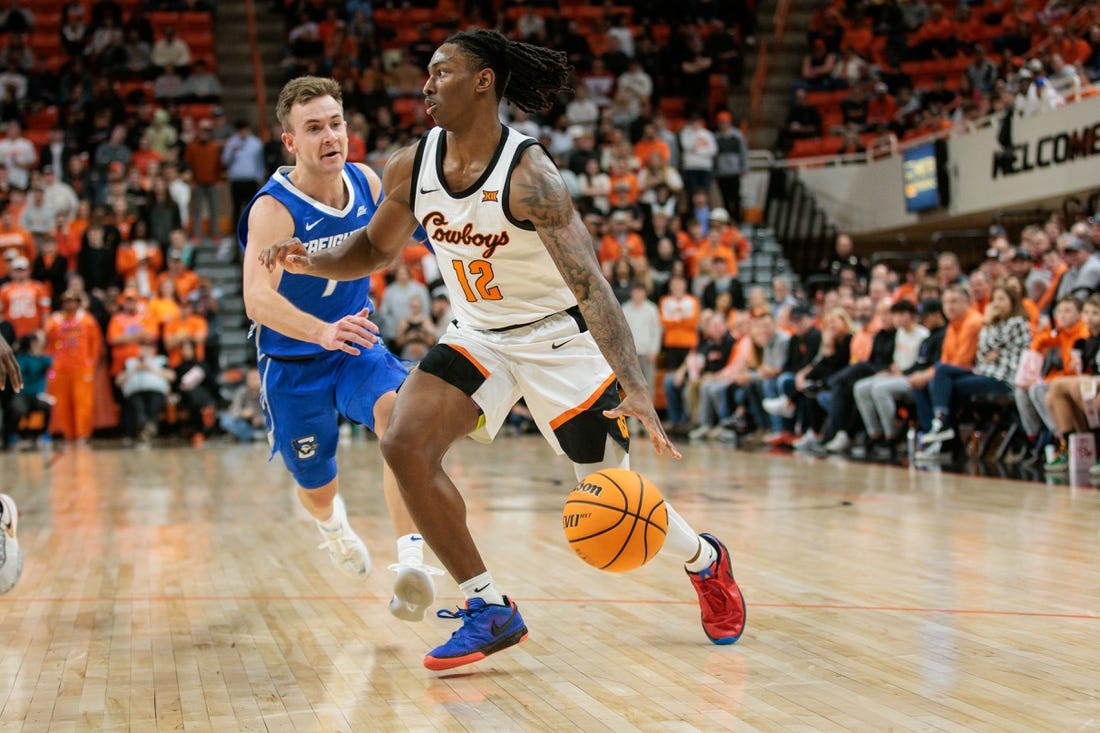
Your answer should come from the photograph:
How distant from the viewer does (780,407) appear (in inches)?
530

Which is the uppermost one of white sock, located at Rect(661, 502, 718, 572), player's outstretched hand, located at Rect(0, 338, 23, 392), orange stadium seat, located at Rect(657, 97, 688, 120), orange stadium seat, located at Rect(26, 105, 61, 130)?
orange stadium seat, located at Rect(657, 97, 688, 120)

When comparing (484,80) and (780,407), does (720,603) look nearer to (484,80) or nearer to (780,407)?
(484,80)

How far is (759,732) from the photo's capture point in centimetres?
341

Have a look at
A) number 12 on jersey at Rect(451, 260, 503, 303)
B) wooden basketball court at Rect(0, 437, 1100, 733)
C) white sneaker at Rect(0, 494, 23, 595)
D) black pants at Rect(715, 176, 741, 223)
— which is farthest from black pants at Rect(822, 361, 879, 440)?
white sneaker at Rect(0, 494, 23, 595)

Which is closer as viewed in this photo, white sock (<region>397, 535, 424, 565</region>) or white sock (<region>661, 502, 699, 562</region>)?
white sock (<region>661, 502, 699, 562</region>)

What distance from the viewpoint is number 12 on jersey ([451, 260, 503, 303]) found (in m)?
4.41

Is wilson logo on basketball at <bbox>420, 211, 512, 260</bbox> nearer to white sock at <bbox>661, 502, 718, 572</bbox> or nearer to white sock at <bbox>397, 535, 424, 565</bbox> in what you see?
white sock at <bbox>661, 502, 718, 572</bbox>

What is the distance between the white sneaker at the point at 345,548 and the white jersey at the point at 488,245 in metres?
1.48

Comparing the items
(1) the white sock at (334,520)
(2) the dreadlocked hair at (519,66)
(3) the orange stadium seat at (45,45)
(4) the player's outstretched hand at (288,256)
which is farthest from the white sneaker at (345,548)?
(3) the orange stadium seat at (45,45)

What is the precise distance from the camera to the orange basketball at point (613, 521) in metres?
4.16

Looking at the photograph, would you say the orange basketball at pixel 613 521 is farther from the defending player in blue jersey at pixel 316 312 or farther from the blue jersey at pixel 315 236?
the blue jersey at pixel 315 236

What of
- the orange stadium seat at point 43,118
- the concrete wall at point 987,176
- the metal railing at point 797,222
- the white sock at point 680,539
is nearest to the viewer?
the white sock at point 680,539

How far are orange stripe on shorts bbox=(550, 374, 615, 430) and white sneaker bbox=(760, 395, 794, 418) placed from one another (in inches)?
363

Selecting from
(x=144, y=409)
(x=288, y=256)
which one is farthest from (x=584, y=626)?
(x=144, y=409)
